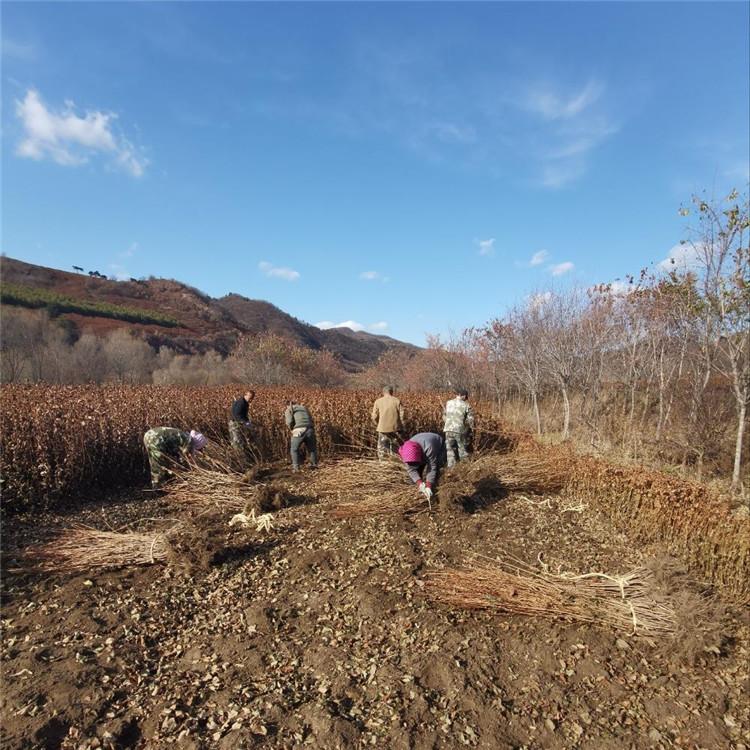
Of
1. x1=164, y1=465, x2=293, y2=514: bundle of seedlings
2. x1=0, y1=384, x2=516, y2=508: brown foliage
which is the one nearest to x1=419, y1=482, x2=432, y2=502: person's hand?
x1=164, y1=465, x2=293, y2=514: bundle of seedlings

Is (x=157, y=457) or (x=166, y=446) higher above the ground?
(x=166, y=446)

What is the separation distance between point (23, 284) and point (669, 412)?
66023mm

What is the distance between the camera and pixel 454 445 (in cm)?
828

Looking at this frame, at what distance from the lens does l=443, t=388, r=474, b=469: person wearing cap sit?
805 cm

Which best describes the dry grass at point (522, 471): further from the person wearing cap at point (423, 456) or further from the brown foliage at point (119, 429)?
the brown foliage at point (119, 429)

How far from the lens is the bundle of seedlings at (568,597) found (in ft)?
12.1

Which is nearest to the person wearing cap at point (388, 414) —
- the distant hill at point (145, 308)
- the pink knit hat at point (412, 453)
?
the pink knit hat at point (412, 453)

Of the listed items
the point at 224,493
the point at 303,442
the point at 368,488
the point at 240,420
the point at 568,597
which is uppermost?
the point at 240,420

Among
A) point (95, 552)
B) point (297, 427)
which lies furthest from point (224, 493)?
point (95, 552)

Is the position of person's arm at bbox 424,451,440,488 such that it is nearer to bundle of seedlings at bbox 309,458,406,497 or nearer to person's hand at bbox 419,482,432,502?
person's hand at bbox 419,482,432,502

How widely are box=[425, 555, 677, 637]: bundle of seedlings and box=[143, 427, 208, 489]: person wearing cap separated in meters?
4.71

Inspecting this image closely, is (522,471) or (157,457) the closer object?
(522,471)

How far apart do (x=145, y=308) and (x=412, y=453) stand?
212 feet

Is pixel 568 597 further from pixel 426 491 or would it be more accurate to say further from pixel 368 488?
pixel 368 488
